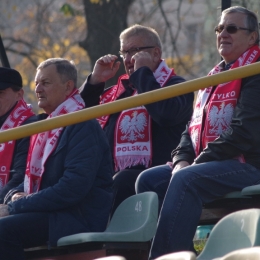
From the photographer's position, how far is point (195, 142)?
4883 millimetres

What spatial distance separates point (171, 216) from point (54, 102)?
1.16m

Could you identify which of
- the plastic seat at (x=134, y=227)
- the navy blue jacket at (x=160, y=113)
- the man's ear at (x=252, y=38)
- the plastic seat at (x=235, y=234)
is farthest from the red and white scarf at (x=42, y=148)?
the plastic seat at (x=235, y=234)

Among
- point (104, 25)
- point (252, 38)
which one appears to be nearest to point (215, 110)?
point (252, 38)

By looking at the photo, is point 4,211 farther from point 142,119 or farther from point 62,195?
point 142,119

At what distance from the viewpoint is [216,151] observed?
14.9 feet

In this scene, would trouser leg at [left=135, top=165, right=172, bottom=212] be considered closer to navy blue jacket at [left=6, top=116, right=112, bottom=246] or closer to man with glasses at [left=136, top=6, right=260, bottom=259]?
man with glasses at [left=136, top=6, right=260, bottom=259]

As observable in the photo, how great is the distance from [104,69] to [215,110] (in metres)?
1.21

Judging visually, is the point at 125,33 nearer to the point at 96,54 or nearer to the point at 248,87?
the point at 248,87

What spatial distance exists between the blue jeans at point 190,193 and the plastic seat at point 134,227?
6cm

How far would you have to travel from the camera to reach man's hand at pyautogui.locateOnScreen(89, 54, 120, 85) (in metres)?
5.67

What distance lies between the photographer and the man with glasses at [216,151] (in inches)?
172

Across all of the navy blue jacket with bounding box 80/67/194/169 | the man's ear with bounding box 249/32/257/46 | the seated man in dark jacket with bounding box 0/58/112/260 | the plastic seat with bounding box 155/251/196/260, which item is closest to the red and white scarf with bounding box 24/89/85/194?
the seated man in dark jacket with bounding box 0/58/112/260

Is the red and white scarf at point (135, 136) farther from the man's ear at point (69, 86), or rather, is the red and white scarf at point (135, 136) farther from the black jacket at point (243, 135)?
the black jacket at point (243, 135)

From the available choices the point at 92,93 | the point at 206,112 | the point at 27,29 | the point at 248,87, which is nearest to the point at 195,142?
the point at 206,112
